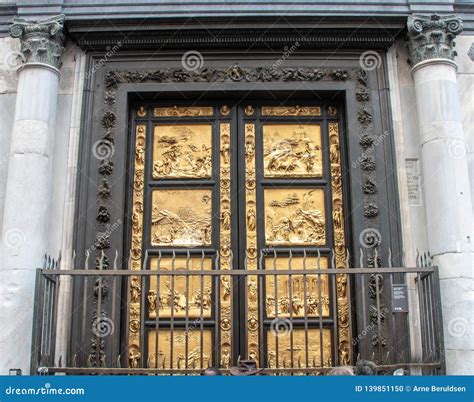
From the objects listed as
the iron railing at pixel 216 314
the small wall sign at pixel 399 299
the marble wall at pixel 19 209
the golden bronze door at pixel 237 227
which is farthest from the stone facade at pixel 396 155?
the golden bronze door at pixel 237 227

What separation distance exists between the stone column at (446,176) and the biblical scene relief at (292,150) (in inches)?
56.8

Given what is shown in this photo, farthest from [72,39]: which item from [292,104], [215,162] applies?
[292,104]

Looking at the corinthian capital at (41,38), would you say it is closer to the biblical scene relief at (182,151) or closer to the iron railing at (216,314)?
the biblical scene relief at (182,151)

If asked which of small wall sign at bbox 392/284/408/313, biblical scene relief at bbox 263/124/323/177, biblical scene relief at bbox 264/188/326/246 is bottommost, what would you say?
small wall sign at bbox 392/284/408/313

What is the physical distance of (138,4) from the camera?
8812 millimetres

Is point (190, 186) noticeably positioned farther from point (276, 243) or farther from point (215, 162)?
point (276, 243)

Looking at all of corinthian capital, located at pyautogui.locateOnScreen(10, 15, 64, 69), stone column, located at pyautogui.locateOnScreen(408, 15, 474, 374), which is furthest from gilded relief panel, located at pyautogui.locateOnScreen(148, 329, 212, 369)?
corinthian capital, located at pyautogui.locateOnScreen(10, 15, 64, 69)

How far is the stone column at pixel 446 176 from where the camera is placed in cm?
743

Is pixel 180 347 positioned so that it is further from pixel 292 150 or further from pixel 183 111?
pixel 183 111

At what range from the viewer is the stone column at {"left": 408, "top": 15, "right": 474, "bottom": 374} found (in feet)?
24.4

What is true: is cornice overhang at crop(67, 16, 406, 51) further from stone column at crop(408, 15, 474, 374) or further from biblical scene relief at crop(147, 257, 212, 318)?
biblical scene relief at crop(147, 257, 212, 318)

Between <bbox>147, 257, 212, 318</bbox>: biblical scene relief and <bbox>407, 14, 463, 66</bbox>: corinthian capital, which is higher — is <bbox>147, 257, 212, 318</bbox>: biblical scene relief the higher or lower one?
the lower one

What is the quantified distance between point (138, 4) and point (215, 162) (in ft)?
7.77

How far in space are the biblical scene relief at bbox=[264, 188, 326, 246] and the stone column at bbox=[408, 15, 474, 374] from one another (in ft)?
4.61
